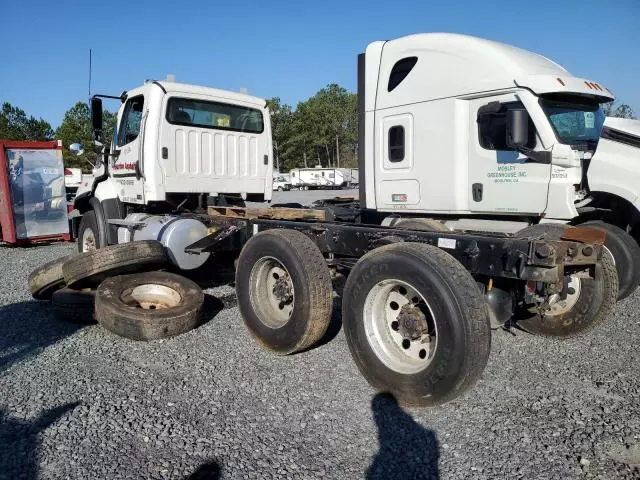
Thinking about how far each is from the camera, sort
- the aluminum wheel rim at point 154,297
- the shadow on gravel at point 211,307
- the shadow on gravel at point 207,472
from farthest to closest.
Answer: the shadow on gravel at point 211,307, the aluminum wheel rim at point 154,297, the shadow on gravel at point 207,472

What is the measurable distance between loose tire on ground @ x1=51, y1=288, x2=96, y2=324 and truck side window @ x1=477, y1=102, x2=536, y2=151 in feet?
15.6

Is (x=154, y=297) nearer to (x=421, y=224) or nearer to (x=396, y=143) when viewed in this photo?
(x=421, y=224)

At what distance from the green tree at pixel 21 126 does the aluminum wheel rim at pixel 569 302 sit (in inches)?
3163

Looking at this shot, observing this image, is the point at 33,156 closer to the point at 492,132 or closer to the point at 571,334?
the point at 492,132

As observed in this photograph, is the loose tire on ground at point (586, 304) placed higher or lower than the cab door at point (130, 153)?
lower

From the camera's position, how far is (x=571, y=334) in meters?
5.25

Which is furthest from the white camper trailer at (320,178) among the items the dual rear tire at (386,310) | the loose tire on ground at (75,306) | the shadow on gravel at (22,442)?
the shadow on gravel at (22,442)

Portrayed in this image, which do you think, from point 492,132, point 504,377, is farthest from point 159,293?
point 492,132

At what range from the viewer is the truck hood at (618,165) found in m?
5.91

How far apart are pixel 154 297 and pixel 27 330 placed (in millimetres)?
1338

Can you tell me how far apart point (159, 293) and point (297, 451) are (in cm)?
331

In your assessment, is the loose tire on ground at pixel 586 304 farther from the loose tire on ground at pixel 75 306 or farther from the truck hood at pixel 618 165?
the loose tire on ground at pixel 75 306

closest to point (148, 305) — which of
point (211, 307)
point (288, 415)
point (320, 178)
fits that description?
point (211, 307)

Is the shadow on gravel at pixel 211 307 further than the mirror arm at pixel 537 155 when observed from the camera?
Yes
